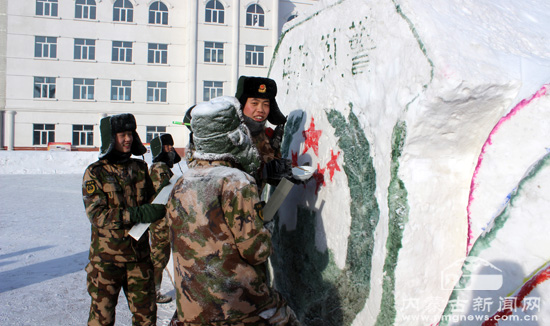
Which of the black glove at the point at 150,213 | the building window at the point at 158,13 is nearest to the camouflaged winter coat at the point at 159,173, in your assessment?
the black glove at the point at 150,213

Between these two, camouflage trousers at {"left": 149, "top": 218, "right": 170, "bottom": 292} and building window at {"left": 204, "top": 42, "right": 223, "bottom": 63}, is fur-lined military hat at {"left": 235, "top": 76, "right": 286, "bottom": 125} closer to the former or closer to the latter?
camouflage trousers at {"left": 149, "top": 218, "right": 170, "bottom": 292}

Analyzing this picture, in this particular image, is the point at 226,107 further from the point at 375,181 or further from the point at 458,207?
the point at 458,207

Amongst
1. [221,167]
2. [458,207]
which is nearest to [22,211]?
[221,167]

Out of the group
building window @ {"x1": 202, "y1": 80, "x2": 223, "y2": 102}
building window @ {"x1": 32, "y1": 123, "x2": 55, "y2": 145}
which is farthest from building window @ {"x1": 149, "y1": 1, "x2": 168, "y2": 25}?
building window @ {"x1": 32, "y1": 123, "x2": 55, "y2": 145}

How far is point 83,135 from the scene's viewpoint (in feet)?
64.0

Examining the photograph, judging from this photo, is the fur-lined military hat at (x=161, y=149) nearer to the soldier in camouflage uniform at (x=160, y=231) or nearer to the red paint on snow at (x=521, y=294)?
the soldier in camouflage uniform at (x=160, y=231)

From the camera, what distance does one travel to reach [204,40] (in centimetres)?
1962

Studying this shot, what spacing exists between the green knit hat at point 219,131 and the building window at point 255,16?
19706mm

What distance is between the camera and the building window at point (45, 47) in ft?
62.5

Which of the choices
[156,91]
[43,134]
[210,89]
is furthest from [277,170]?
[43,134]

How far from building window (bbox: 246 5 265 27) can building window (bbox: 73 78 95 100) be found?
793cm

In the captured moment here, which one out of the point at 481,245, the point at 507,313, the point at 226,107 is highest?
the point at 226,107

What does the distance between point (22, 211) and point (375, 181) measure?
22.9ft

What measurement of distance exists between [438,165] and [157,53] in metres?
20.1
